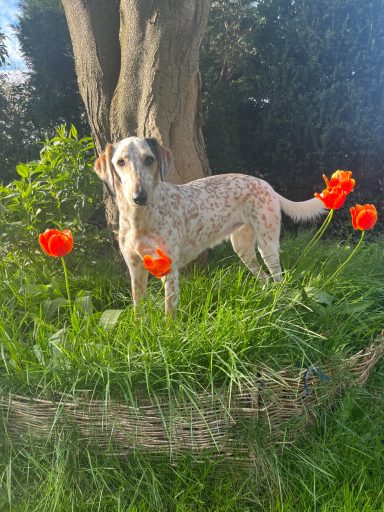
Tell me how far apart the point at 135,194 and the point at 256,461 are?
1.52 m

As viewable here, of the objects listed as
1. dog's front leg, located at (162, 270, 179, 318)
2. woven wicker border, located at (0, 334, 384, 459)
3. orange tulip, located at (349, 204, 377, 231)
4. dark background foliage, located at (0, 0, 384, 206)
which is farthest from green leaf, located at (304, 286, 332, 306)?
dark background foliage, located at (0, 0, 384, 206)

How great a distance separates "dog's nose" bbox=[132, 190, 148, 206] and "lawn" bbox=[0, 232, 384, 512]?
63 centimetres

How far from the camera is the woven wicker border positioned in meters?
2.60

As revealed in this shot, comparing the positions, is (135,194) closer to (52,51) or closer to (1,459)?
(1,459)

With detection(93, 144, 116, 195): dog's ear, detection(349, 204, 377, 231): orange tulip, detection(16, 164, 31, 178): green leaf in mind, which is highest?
detection(93, 144, 116, 195): dog's ear

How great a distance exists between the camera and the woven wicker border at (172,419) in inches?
102

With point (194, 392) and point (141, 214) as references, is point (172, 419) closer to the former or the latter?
point (194, 392)

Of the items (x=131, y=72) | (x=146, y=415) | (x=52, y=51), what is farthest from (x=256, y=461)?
(x=52, y=51)

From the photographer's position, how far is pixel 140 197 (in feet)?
9.70

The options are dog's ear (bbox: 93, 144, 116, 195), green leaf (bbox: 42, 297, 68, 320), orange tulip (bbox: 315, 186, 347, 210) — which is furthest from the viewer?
green leaf (bbox: 42, 297, 68, 320)

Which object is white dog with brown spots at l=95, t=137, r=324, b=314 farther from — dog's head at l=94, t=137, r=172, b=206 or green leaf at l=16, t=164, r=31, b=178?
green leaf at l=16, t=164, r=31, b=178

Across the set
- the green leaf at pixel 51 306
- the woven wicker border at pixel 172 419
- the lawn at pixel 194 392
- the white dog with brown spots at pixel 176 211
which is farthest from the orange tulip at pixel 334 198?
the green leaf at pixel 51 306

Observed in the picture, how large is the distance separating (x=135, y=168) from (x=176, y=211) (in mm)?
548

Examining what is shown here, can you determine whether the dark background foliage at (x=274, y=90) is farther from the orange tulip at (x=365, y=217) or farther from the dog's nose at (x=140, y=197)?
the dog's nose at (x=140, y=197)
